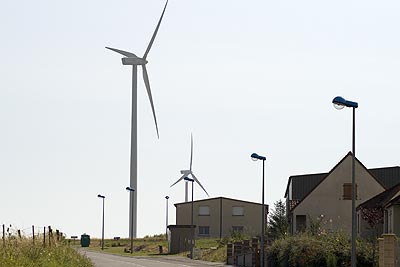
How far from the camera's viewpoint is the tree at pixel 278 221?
6637 cm

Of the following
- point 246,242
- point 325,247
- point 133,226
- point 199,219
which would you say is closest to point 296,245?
point 325,247

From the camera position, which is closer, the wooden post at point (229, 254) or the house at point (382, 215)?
the house at point (382, 215)

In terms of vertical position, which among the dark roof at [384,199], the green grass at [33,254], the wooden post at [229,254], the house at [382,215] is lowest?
the wooden post at [229,254]

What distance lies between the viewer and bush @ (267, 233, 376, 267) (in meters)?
43.2

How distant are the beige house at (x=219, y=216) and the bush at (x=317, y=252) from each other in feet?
179

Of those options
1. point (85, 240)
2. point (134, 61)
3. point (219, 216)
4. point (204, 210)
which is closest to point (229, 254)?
point (134, 61)

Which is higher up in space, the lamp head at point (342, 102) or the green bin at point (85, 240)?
the lamp head at point (342, 102)

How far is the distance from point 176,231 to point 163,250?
418 centimetres

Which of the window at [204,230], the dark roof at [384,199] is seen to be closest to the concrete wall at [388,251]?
the dark roof at [384,199]

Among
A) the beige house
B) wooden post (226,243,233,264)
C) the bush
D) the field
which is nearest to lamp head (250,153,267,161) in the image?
the bush

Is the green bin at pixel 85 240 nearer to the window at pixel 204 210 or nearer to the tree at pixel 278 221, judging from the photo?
the window at pixel 204 210

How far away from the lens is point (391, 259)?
33.8 m

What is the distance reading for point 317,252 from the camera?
45.2m

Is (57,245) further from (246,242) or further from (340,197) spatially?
(340,197)
